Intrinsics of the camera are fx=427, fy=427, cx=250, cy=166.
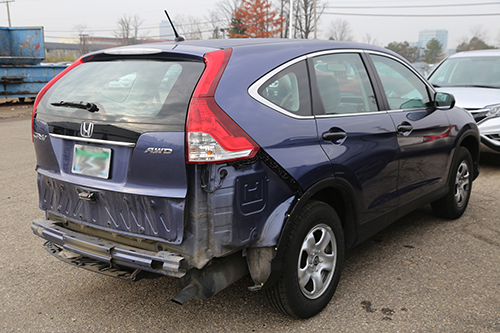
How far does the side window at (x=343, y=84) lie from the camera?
9.93 ft

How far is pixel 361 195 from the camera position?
320 cm

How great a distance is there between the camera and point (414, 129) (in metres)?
3.77

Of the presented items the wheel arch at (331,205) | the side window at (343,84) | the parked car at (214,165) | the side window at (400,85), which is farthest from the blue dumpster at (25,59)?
the wheel arch at (331,205)

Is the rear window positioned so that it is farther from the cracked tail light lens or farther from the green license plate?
the cracked tail light lens

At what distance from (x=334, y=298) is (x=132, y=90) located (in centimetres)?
205

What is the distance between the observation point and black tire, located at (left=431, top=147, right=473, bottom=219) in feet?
15.0

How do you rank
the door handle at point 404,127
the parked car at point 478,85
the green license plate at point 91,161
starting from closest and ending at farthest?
the green license plate at point 91,161 → the door handle at point 404,127 → the parked car at point 478,85

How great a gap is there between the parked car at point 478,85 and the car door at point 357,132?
13.9 feet

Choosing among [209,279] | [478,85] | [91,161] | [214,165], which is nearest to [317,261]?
[209,279]

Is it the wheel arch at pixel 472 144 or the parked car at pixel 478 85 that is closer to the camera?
the wheel arch at pixel 472 144

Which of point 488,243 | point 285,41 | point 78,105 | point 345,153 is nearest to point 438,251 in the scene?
point 488,243

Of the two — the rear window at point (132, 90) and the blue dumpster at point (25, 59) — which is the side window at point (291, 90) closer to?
the rear window at point (132, 90)

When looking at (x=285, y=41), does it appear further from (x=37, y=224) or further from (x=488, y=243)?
(x=488, y=243)

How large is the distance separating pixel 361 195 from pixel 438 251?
4.42 ft
